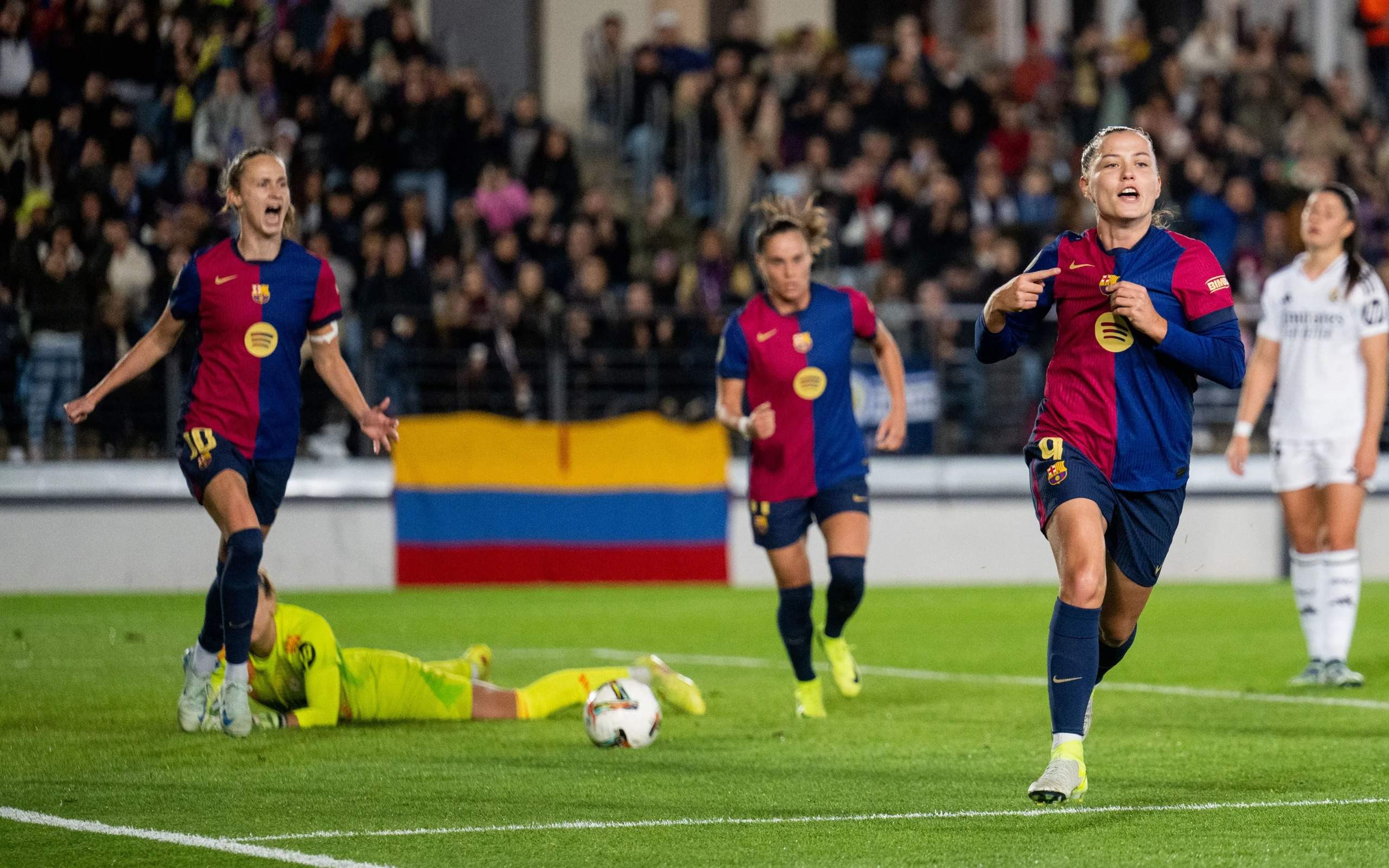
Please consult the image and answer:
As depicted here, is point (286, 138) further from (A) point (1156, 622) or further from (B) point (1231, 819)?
(B) point (1231, 819)

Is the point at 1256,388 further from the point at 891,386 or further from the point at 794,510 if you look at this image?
the point at 794,510

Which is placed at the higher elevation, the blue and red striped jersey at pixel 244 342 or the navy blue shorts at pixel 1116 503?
the blue and red striped jersey at pixel 244 342

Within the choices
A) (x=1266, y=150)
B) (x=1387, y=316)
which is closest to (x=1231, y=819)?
(x=1387, y=316)

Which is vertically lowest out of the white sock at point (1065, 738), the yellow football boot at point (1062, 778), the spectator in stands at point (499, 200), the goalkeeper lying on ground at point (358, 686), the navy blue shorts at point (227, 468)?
the goalkeeper lying on ground at point (358, 686)

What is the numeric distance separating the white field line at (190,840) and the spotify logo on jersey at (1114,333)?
8.63 feet

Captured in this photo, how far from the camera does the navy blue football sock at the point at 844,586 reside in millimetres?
8844

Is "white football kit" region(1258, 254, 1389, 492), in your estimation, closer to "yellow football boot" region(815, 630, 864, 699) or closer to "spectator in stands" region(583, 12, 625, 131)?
"yellow football boot" region(815, 630, 864, 699)

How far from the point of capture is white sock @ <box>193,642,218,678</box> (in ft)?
26.3

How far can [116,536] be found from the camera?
648 inches

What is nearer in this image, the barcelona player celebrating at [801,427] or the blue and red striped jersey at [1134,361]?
the blue and red striped jersey at [1134,361]

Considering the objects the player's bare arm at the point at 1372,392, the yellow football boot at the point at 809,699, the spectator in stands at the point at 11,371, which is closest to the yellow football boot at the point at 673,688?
the yellow football boot at the point at 809,699

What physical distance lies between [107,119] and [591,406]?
185 inches

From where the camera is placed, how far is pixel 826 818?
588 cm

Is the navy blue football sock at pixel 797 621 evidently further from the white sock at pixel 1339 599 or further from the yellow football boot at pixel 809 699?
the white sock at pixel 1339 599
